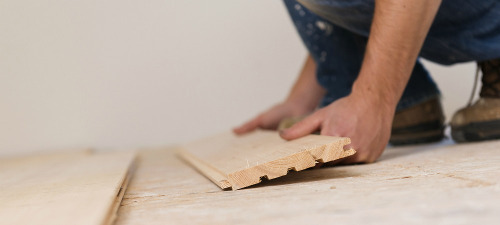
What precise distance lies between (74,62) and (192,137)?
67cm

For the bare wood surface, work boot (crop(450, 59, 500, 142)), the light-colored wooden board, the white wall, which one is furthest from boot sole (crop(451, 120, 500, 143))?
the white wall

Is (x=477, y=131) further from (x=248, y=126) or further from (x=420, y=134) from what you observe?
(x=248, y=126)

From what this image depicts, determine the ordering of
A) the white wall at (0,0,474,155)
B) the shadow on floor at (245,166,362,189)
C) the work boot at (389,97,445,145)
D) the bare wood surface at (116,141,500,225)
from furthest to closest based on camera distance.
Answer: the white wall at (0,0,474,155), the work boot at (389,97,445,145), the shadow on floor at (245,166,362,189), the bare wood surface at (116,141,500,225)

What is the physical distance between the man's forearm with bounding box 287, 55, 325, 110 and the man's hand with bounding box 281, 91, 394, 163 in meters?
0.74

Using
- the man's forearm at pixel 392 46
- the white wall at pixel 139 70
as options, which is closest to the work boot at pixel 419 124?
the man's forearm at pixel 392 46

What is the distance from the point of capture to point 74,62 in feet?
7.73

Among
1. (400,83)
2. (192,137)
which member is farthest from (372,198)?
(192,137)

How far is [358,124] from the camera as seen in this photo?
0.97 meters

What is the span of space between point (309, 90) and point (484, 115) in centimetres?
Result: 63

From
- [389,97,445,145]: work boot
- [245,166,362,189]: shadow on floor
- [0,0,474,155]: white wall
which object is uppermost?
[0,0,474,155]: white wall

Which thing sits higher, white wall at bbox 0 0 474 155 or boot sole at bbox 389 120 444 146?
white wall at bbox 0 0 474 155

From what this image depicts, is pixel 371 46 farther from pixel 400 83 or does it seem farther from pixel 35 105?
pixel 35 105

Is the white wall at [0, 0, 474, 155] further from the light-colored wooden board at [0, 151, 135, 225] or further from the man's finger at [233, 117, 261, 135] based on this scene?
the light-colored wooden board at [0, 151, 135, 225]

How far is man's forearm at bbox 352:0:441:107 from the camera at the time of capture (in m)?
0.96
